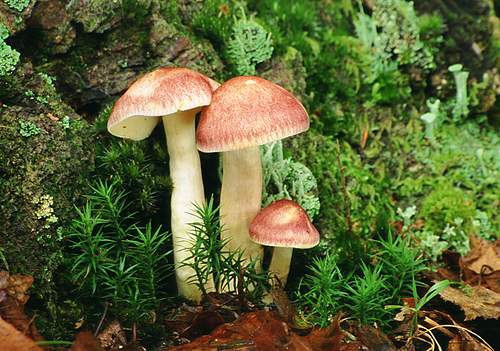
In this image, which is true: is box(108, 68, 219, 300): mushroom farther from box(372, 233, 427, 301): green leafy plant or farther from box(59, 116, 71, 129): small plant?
box(372, 233, 427, 301): green leafy plant

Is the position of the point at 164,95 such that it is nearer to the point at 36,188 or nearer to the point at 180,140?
the point at 180,140


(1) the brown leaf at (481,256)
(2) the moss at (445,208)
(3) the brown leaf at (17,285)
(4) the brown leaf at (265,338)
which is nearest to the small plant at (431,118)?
(2) the moss at (445,208)

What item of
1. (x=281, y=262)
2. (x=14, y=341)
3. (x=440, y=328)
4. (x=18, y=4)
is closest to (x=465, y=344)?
(x=440, y=328)

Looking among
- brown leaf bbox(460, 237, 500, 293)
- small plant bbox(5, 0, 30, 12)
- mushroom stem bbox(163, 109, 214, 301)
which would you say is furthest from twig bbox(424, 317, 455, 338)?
small plant bbox(5, 0, 30, 12)

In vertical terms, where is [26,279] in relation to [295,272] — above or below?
above

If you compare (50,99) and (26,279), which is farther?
(50,99)

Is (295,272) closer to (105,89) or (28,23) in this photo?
(105,89)

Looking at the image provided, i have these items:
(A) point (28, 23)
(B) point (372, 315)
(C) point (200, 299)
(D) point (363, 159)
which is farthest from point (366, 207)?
(A) point (28, 23)
